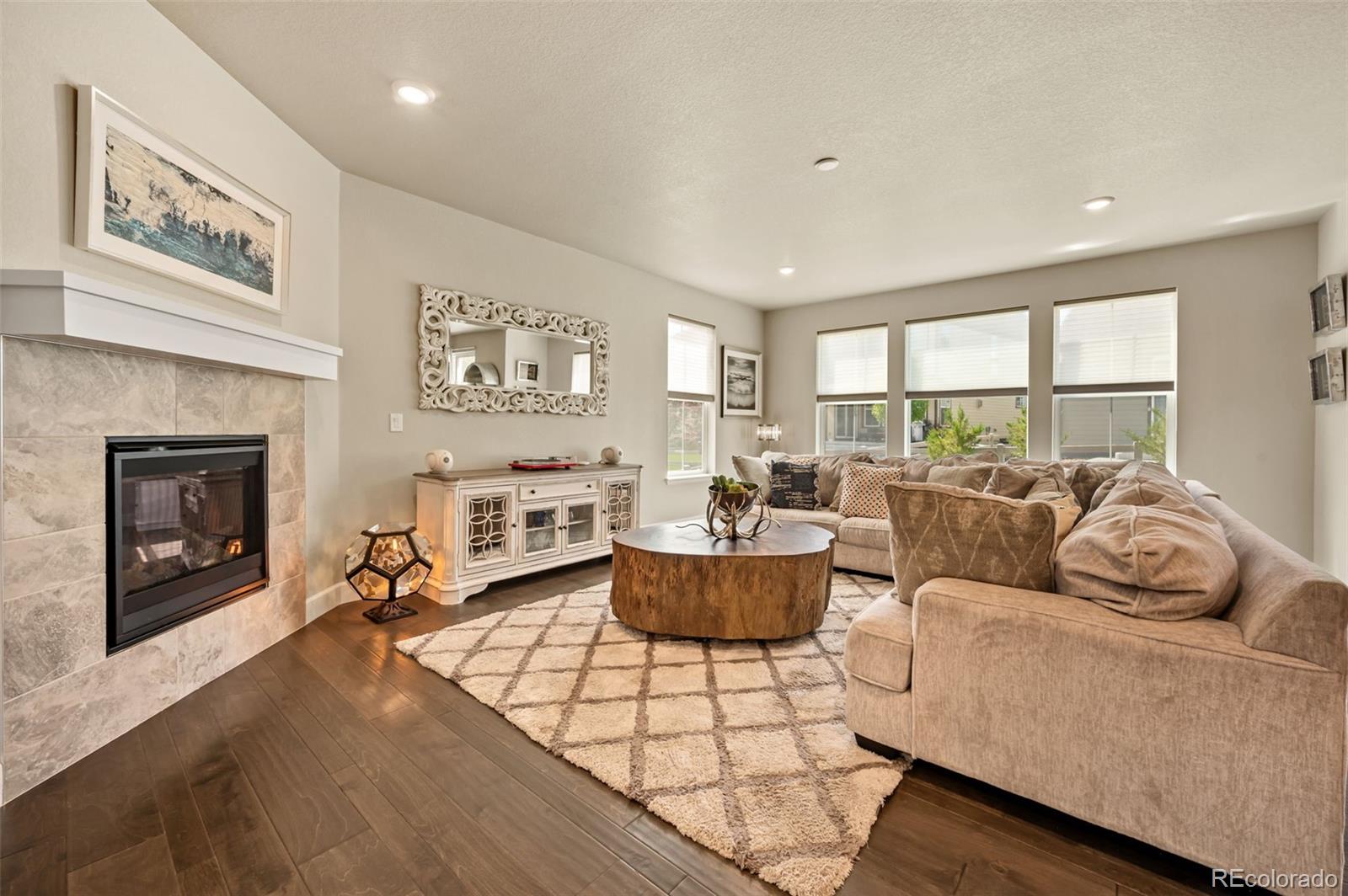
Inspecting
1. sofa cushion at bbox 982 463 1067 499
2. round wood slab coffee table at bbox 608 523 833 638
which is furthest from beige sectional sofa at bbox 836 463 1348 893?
sofa cushion at bbox 982 463 1067 499

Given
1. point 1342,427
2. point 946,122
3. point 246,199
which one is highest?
point 946,122

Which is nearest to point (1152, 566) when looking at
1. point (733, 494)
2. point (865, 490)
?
point (733, 494)

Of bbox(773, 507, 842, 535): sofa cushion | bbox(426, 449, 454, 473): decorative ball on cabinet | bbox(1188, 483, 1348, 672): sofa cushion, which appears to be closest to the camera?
bbox(1188, 483, 1348, 672): sofa cushion

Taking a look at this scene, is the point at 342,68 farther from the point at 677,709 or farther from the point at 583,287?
the point at 677,709

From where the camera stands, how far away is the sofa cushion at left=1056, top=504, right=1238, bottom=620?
1.41m

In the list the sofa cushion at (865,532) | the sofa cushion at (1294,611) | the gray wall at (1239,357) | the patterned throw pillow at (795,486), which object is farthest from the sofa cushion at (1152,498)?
the gray wall at (1239,357)

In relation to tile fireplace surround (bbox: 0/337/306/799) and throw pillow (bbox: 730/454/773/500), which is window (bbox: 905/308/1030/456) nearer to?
throw pillow (bbox: 730/454/773/500)

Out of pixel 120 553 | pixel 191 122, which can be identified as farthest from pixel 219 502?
pixel 191 122

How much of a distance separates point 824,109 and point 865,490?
279 cm

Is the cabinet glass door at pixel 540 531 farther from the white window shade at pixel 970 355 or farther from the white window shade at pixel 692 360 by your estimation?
the white window shade at pixel 970 355

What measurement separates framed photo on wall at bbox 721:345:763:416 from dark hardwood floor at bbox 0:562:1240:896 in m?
4.80

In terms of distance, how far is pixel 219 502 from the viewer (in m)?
2.49

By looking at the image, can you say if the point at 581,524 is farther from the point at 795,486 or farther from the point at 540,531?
the point at 795,486

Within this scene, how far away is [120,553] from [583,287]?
347 cm
